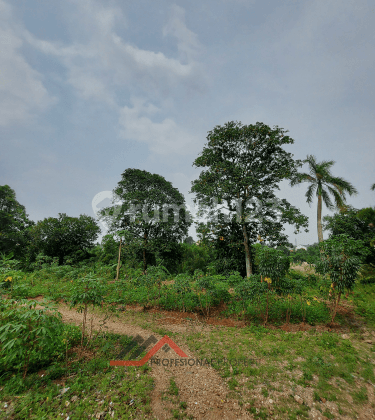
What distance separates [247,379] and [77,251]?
21.5 meters

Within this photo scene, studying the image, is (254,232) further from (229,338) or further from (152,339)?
(152,339)

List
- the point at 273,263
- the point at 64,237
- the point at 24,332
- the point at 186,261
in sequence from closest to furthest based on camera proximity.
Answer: the point at 24,332 → the point at 273,263 → the point at 64,237 → the point at 186,261

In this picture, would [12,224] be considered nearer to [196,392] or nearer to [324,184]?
[196,392]

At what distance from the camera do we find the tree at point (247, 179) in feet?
40.6

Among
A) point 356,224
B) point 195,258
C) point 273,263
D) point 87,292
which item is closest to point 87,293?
point 87,292

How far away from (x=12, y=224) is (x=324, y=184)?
31.5 meters

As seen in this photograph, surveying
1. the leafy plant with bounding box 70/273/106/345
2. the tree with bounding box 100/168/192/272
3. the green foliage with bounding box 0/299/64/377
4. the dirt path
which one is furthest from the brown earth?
the tree with bounding box 100/168/192/272

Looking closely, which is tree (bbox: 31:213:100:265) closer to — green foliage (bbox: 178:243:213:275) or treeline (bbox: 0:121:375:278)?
treeline (bbox: 0:121:375:278)

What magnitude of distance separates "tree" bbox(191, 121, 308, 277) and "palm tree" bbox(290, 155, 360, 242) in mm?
3614

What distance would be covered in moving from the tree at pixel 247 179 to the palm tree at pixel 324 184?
142 inches

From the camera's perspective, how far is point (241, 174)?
12.6 meters

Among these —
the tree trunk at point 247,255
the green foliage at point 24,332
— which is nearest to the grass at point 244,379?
the green foliage at point 24,332

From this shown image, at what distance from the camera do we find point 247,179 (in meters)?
12.2

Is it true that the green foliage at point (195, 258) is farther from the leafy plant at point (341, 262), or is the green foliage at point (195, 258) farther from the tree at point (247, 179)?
the leafy plant at point (341, 262)
